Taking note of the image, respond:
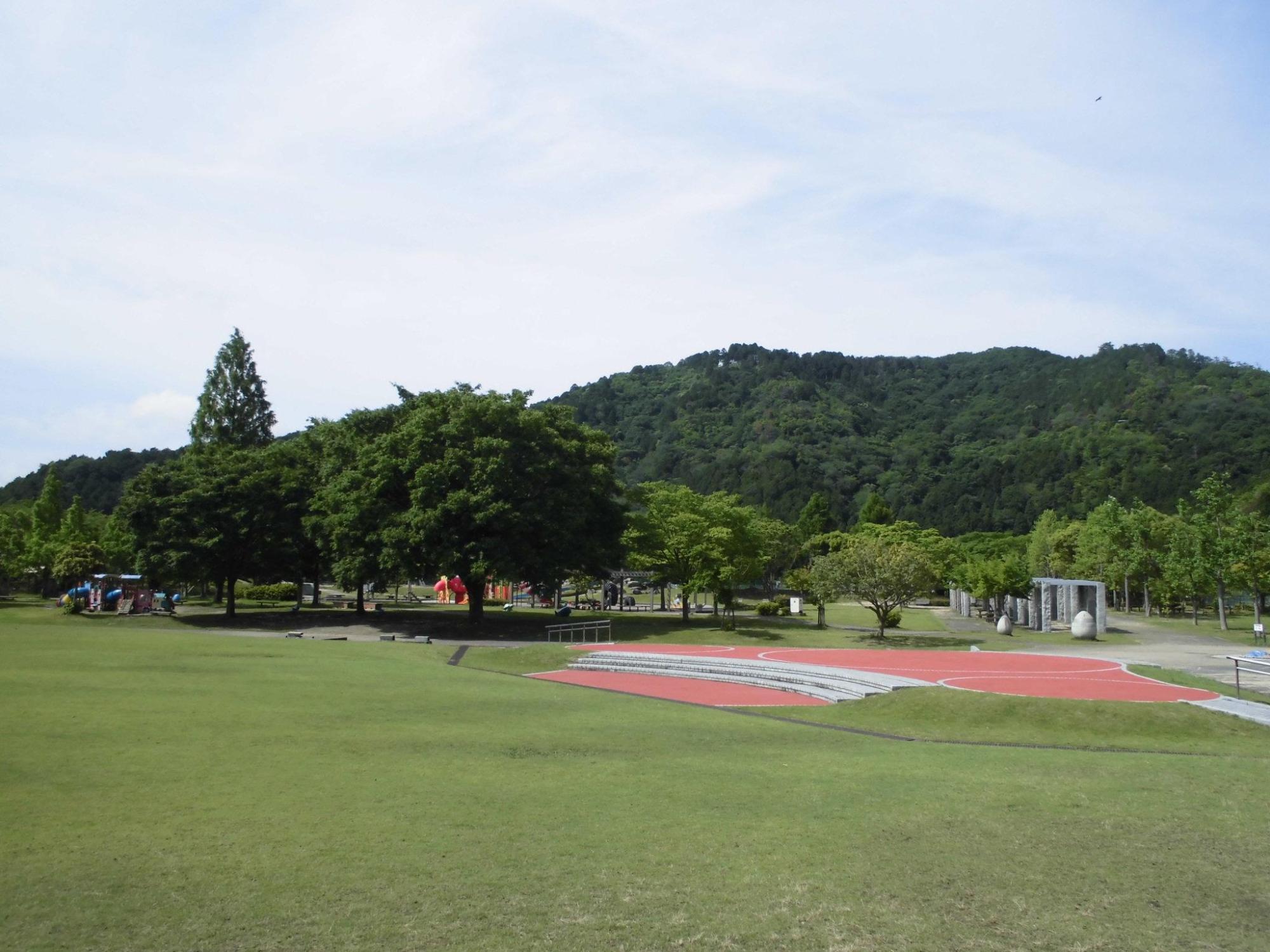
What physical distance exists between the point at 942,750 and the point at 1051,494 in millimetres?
111873

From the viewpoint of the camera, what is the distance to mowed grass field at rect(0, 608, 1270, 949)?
23.3 ft

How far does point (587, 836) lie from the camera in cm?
927

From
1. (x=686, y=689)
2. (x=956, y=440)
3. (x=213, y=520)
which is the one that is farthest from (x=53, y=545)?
(x=956, y=440)

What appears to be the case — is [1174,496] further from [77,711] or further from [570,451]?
[77,711]

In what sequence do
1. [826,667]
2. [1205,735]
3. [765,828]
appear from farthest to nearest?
[826,667] → [1205,735] → [765,828]

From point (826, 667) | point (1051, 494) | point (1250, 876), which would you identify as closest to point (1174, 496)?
point (1051, 494)

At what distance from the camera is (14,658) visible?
22.9 meters

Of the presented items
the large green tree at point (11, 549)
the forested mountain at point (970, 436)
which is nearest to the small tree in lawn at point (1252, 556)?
the forested mountain at point (970, 436)

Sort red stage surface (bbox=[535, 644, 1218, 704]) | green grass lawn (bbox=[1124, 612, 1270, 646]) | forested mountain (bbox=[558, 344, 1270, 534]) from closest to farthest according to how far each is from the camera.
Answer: red stage surface (bbox=[535, 644, 1218, 704])
green grass lawn (bbox=[1124, 612, 1270, 646])
forested mountain (bbox=[558, 344, 1270, 534])

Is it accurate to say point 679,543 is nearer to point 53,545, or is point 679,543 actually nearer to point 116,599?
point 116,599

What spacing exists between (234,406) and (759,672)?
52.3 metres

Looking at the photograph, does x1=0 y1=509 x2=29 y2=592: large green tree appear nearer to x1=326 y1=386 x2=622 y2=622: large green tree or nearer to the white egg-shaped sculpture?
x1=326 y1=386 x2=622 y2=622: large green tree

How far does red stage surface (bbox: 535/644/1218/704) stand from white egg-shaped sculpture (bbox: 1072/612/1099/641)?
8.42 metres

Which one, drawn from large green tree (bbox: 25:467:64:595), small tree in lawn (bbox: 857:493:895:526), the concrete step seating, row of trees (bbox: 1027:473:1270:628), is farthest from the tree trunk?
small tree in lawn (bbox: 857:493:895:526)
